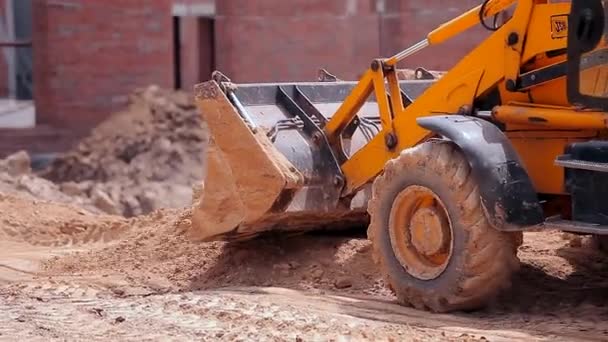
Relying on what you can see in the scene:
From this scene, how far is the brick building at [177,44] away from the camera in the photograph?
623 inches

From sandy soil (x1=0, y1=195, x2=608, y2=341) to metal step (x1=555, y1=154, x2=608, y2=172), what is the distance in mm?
815

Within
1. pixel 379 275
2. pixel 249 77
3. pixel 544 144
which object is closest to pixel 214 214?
pixel 379 275

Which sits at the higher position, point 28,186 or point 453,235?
point 453,235

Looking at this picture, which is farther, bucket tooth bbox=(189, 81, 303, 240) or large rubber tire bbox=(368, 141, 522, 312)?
bucket tooth bbox=(189, 81, 303, 240)

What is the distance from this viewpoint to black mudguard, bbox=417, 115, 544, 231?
657 cm

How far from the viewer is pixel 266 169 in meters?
8.08

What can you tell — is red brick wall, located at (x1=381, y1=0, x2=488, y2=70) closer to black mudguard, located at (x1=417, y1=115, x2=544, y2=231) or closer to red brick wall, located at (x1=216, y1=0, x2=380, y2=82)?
red brick wall, located at (x1=216, y1=0, x2=380, y2=82)

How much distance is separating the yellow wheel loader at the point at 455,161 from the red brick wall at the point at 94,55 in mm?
7670

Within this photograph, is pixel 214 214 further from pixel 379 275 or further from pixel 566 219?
pixel 566 219

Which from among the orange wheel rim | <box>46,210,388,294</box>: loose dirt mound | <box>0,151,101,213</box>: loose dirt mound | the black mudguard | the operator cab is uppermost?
the operator cab

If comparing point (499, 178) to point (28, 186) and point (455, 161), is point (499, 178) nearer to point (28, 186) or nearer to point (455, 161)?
point (455, 161)

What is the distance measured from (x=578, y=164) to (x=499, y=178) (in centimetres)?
45

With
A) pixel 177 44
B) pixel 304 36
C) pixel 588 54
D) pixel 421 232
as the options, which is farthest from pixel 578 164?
pixel 177 44

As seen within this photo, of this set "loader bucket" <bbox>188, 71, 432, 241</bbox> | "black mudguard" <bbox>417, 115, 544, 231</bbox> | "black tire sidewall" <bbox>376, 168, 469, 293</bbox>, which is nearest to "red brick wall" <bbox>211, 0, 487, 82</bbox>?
"loader bucket" <bbox>188, 71, 432, 241</bbox>
